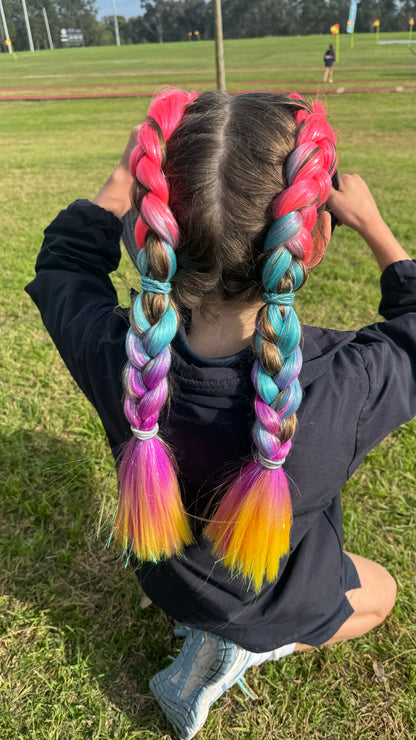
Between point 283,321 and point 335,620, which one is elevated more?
point 283,321

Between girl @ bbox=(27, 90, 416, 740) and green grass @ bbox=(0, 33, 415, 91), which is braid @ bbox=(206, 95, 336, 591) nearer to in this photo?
girl @ bbox=(27, 90, 416, 740)

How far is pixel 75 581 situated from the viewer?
6.82ft

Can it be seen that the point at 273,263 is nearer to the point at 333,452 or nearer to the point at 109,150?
the point at 333,452

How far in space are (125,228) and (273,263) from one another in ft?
2.58

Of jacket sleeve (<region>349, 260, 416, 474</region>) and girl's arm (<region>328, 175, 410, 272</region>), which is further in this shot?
girl's arm (<region>328, 175, 410, 272</region>)

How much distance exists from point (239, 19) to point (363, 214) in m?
77.3

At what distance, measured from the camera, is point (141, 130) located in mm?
967

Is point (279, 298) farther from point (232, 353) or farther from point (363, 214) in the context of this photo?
point (363, 214)

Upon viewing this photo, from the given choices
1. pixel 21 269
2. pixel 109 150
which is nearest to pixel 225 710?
pixel 21 269

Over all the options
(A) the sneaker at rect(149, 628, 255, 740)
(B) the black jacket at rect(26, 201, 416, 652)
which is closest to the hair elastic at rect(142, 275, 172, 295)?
(B) the black jacket at rect(26, 201, 416, 652)

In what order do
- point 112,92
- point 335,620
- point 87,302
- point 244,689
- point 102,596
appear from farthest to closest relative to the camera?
point 112,92
point 102,596
point 244,689
point 335,620
point 87,302

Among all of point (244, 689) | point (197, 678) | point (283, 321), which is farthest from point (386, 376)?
point (244, 689)

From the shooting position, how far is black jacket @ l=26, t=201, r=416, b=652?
1051mm

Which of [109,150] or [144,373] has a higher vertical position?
[144,373]
